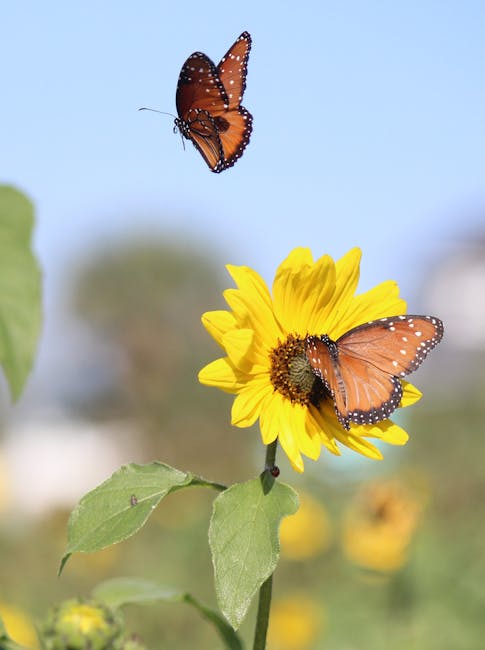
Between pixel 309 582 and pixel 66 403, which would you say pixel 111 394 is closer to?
pixel 66 403

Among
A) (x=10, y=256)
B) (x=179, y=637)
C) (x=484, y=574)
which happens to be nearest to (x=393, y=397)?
(x=10, y=256)

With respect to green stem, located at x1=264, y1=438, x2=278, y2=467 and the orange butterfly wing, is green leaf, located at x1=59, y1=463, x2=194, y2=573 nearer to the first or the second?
green stem, located at x1=264, y1=438, x2=278, y2=467

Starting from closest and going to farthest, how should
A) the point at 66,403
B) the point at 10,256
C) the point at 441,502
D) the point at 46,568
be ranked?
the point at 10,256 < the point at 46,568 < the point at 441,502 < the point at 66,403

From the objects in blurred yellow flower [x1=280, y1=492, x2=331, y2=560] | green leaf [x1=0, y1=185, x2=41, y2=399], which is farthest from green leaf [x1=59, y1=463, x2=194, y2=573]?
blurred yellow flower [x1=280, y1=492, x2=331, y2=560]

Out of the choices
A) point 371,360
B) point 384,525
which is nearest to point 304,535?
point 384,525

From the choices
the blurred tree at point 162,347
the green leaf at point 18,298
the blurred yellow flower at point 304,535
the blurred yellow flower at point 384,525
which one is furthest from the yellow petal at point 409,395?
the blurred tree at point 162,347

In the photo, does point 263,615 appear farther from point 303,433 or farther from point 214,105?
point 214,105
